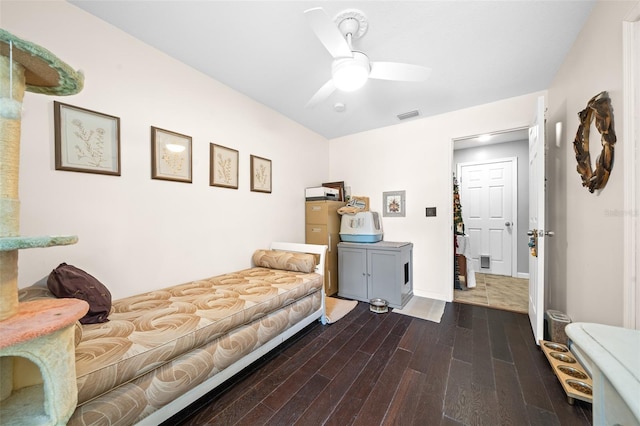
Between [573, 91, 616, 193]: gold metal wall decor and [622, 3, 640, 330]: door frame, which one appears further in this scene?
[573, 91, 616, 193]: gold metal wall decor

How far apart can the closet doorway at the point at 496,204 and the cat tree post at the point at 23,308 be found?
168 inches

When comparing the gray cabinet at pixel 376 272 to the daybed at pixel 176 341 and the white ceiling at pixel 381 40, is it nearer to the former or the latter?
the daybed at pixel 176 341

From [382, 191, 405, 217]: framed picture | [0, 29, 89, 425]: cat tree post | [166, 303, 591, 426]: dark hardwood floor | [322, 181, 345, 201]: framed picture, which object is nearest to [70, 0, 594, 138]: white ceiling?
[0, 29, 89, 425]: cat tree post

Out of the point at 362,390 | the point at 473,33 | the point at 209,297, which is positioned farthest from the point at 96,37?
the point at 362,390

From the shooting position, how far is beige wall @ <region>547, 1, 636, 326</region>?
1274 mm

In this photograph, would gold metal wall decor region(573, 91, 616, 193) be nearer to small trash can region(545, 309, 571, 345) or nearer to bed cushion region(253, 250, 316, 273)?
small trash can region(545, 309, 571, 345)

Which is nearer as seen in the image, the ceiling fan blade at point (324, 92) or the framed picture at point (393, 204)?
the ceiling fan blade at point (324, 92)

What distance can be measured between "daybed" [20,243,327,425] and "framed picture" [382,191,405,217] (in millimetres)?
1777

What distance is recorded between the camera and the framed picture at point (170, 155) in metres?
1.82

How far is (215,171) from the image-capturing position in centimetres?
226

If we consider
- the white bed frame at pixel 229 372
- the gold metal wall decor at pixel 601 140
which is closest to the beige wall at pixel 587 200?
the gold metal wall decor at pixel 601 140

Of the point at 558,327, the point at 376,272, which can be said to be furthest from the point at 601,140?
the point at 376,272

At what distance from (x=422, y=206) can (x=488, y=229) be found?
221cm

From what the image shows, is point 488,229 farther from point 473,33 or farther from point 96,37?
point 96,37
